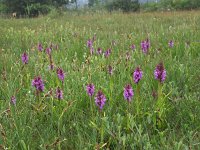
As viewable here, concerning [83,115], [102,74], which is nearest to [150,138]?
[83,115]

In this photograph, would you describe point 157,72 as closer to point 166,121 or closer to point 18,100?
point 166,121

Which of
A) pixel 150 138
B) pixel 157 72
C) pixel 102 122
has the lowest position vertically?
pixel 150 138

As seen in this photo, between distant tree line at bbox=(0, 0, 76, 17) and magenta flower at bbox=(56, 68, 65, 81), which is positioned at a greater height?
distant tree line at bbox=(0, 0, 76, 17)

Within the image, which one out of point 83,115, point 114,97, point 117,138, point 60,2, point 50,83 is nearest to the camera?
point 117,138

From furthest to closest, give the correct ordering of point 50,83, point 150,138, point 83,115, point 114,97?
point 50,83 → point 114,97 → point 83,115 → point 150,138

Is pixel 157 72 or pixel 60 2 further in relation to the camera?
pixel 60 2

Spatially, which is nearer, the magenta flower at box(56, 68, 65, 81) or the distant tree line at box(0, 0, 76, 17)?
the magenta flower at box(56, 68, 65, 81)

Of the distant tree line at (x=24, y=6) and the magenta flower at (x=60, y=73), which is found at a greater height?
the distant tree line at (x=24, y=6)

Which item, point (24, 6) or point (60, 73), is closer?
point (60, 73)

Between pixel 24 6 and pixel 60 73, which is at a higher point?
pixel 24 6

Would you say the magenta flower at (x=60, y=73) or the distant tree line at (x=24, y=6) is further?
the distant tree line at (x=24, y=6)

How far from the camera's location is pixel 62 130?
2.22 meters

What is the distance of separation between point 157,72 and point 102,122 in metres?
0.53

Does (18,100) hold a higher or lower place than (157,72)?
lower
